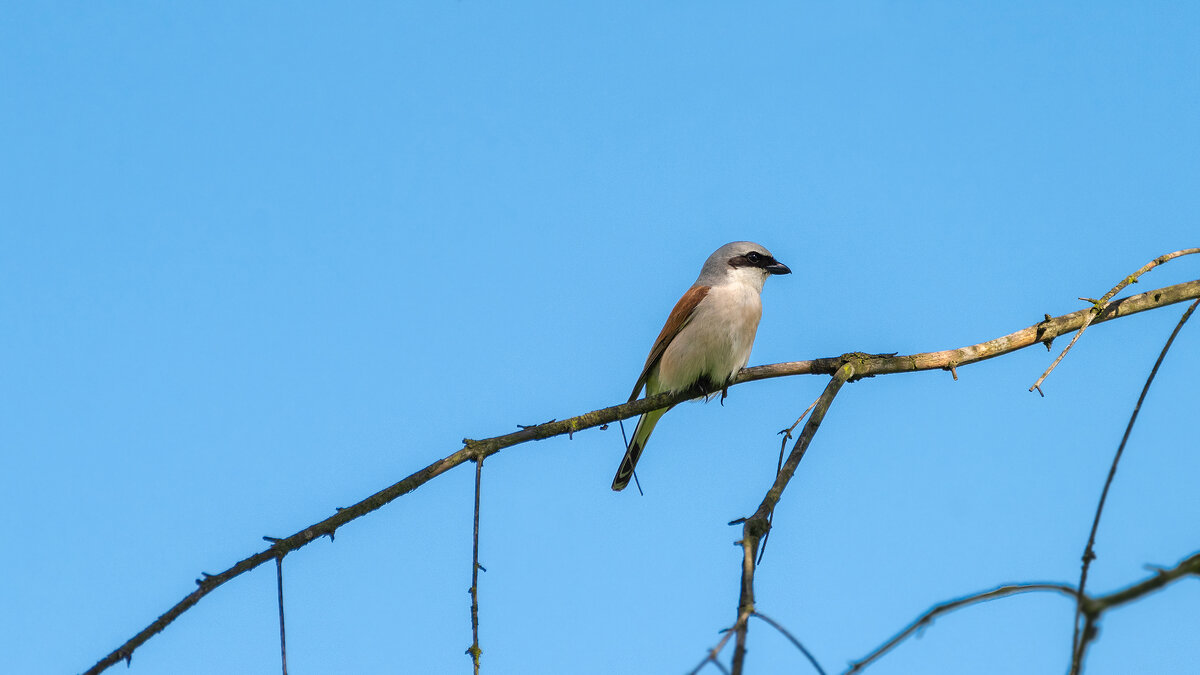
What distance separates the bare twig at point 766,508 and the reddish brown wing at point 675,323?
9.30 ft

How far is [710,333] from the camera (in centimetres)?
685

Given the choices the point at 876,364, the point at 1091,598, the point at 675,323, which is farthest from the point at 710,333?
the point at 1091,598

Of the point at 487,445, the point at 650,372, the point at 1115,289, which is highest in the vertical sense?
the point at 650,372

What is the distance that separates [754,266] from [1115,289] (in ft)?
11.7

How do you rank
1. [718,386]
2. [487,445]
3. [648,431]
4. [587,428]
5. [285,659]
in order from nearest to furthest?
[285,659] → [487,445] → [587,428] → [718,386] → [648,431]

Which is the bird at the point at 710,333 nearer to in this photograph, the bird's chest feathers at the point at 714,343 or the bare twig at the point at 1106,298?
the bird's chest feathers at the point at 714,343

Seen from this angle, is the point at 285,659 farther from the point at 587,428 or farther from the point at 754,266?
the point at 754,266

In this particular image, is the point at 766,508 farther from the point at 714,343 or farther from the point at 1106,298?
the point at 714,343

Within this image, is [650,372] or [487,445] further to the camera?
[650,372]

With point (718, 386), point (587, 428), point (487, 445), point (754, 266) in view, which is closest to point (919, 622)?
point (487, 445)

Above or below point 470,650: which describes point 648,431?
above

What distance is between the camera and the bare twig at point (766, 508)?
202cm

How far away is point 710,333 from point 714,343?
8 centimetres

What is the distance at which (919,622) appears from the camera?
1858 millimetres
